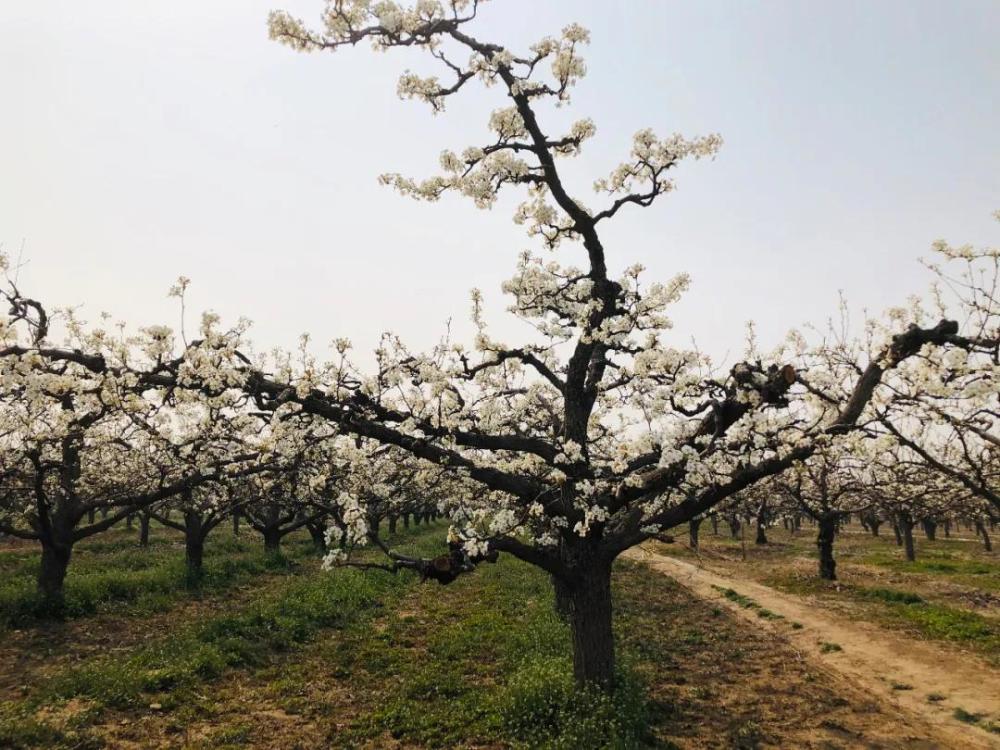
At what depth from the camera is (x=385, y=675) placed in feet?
47.4

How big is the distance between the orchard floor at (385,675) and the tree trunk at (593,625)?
2.00 ft

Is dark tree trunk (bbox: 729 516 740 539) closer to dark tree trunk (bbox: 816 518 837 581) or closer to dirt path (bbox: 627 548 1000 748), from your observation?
dark tree trunk (bbox: 816 518 837 581)

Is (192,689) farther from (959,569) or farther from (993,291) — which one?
(959,569)

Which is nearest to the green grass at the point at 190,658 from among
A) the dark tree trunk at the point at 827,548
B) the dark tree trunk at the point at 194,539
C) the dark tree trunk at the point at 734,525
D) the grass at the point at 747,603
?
the dark tree trunk at the point at 194,539

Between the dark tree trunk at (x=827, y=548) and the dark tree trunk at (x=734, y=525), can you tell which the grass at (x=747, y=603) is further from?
the dark tree trunk at (x=734, y=525)

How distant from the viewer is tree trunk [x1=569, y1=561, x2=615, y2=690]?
11.4m

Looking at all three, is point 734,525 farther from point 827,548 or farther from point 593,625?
point 593,625

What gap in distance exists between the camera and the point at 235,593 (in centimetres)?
2372

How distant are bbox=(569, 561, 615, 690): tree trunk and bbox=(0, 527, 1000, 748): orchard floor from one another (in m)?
0.61

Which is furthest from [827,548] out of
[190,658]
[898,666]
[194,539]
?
[194,539]

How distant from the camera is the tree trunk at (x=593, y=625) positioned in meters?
11.4

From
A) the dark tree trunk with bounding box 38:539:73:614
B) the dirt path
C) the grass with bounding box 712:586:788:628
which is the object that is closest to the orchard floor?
the dirt path

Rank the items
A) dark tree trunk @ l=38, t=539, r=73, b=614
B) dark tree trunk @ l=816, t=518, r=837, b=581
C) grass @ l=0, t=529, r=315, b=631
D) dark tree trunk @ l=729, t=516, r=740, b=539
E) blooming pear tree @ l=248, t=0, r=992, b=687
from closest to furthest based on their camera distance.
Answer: blooming pear tree @ l=248, t=0, r=992, b=687 < grass @ l=0, t=529, r=315, b=631 < dark tree trunk @ l=38, t=539, r=73, b=614 < dark tree trunk @ l=816, t=518, r=837, b=581 < dark tree trunk @ l=729, t=516, r=740, b=539

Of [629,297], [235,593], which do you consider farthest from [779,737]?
[235,593]
